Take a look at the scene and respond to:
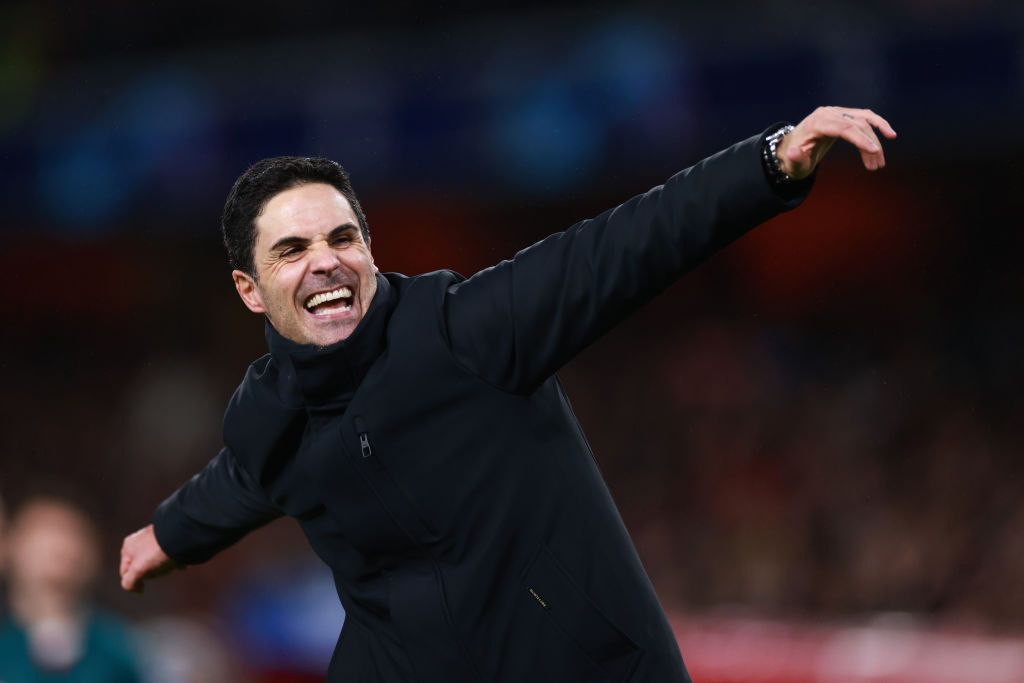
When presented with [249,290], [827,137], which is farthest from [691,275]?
[827,137]

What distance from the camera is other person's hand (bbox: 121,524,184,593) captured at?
11.4 feet

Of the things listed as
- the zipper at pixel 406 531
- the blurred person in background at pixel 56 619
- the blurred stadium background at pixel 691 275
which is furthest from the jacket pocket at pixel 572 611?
the blurred stadium background at pixel 691 275

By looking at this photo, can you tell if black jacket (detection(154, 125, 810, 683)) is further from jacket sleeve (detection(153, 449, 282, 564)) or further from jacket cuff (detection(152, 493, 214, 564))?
jacket cuff (detection(152, 493, 214, 564))

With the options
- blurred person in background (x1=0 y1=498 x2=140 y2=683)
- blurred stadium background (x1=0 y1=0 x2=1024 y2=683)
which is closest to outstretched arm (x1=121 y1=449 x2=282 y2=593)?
blurred person in background (x1=0 y1=498 x2=140 y2=683)

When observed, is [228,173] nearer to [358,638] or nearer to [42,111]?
[42,111]

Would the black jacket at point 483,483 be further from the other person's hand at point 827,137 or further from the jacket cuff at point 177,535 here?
the jacket cuff at point 177,535

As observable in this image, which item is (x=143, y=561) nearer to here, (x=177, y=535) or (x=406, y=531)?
(x=177, y=535)

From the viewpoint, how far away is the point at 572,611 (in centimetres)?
261

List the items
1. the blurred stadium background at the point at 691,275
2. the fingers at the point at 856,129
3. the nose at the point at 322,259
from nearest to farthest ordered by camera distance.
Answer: the fingers at the point at 856,129
the nose at the point at 322,259
the blurred stadium background at the point at 691,275

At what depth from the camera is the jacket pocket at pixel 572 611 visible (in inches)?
103

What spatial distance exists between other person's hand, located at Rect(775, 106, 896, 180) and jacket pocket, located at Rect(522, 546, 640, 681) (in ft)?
2.94

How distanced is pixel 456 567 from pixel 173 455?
9298mm

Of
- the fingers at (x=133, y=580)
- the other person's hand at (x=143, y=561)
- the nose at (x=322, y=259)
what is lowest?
the fingers at (x=133, y=580)

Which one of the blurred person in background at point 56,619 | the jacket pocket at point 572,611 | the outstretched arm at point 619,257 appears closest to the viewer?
the outstretched arm at point 619,257
